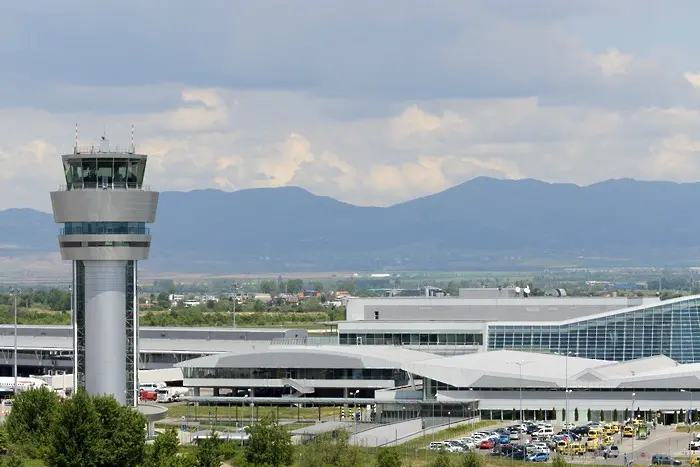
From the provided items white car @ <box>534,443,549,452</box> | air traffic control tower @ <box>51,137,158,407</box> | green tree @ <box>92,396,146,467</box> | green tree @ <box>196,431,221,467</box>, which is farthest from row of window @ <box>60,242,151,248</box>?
white car @ <box>534,443,549,452</box>

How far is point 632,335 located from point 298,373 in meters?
33.5

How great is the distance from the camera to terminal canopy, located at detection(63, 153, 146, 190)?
338ft

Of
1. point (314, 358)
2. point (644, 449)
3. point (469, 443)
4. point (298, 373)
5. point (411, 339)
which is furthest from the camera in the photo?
point (411, 339)

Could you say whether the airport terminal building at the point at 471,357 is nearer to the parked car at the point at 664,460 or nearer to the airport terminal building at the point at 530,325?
the airport terminal building at the point at 530,325

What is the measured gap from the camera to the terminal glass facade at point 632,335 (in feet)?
490

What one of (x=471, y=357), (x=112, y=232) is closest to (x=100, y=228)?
(x=112, y=232)

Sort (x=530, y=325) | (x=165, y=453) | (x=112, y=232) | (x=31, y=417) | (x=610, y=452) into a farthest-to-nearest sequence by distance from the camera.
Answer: (x=530, y=325)
(x=31, y=417)
(x=610, y=452)
(x=112, y=232)
(x=165, y=453)

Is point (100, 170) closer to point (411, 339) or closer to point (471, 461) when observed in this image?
point (471, 461)

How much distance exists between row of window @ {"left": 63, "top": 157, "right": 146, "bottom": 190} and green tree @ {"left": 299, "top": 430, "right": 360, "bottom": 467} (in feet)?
75.0

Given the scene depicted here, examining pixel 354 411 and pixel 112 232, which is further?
Answer: pixel 354 411

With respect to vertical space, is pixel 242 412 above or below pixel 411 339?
below

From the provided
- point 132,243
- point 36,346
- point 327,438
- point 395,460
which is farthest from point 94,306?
point 36,346

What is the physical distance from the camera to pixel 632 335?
15062 centimetres

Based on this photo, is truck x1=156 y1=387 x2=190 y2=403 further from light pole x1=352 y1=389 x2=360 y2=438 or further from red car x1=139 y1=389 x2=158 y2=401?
light pole x1=352 y1=389 x2=360 y2=438
